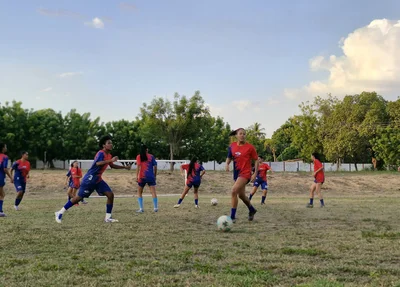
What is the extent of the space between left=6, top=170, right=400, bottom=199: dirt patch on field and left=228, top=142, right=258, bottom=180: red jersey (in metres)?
18.9

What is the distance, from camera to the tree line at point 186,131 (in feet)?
153

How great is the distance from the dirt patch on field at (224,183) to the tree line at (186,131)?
10164 millimetres

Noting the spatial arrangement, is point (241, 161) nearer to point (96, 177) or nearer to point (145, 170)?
point (96, 177)

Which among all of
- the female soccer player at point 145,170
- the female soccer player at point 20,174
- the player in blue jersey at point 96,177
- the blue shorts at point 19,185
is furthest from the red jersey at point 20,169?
the player in blue jersey at point 96,177

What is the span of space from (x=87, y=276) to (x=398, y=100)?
57408 mm

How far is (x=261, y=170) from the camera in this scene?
18094 millimetres

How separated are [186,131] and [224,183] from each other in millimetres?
13255

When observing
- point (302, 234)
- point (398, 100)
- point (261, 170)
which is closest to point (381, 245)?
point (302, 234)

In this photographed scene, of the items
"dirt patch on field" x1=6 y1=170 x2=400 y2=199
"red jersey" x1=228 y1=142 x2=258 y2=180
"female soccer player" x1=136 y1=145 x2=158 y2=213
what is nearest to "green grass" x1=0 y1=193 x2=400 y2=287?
"red jersey" x1=228 y1=142 x2=258 y2=180

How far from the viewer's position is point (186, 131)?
154 ft

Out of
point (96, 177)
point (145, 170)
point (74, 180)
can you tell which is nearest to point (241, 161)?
point (96, 177)

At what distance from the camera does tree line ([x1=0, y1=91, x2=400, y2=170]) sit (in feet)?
153

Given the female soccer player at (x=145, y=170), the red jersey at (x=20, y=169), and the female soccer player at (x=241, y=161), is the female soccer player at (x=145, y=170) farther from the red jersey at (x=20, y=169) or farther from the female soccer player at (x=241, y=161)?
the female soccer player at (x=241, y=161)

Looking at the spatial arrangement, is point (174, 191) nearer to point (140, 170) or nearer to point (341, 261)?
point (140, 170)
